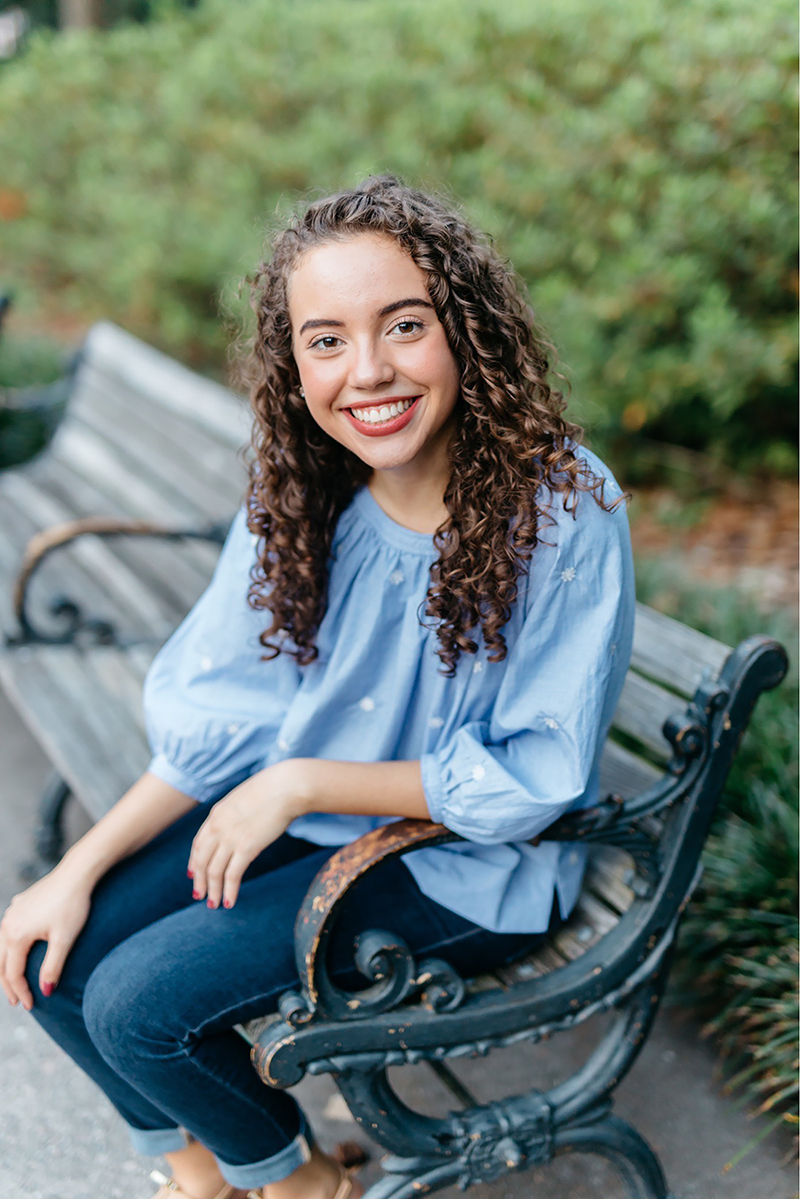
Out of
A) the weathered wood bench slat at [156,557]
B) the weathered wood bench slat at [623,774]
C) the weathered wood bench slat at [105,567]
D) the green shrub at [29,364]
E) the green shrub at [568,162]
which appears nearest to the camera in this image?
the weathered wood bench slat at [623,774]

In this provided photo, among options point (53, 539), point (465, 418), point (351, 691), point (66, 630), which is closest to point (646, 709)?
point (351, 691)

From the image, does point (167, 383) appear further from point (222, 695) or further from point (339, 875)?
point (339, 875)

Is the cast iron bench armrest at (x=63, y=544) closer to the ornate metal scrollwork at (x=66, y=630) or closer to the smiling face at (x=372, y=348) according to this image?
the ornate metal scrollwork at (x=66, y=630)

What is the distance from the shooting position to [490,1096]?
2.22 metres

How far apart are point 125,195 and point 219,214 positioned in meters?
0.93

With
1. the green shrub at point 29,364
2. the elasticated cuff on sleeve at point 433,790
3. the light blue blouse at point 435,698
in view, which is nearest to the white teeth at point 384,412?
the light blue blouse at point 435,698

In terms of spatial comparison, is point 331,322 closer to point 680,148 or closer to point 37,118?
point 680,148

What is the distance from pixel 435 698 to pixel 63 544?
1512mm

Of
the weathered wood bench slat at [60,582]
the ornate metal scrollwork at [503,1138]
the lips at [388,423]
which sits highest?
the lips at [388,423]

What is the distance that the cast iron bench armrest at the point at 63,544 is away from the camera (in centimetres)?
274

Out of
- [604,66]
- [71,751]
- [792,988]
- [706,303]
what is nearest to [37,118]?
[604,66]

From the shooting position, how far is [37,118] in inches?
288

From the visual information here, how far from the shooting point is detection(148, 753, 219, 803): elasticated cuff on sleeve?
6.05 ft

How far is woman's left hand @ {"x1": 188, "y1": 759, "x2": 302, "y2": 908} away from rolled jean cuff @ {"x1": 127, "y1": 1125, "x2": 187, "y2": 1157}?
40 cm
